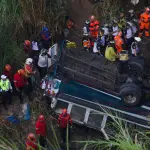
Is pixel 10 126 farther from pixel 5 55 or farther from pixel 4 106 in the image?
pixel 5 55

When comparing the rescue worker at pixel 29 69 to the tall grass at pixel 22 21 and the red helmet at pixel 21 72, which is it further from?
the tall grass at pixel 22 21

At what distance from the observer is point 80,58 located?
358 inches

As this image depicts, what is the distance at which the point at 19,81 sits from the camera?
9.06 m

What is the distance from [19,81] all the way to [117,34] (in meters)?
3.18

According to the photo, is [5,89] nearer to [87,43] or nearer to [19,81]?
[19,81]

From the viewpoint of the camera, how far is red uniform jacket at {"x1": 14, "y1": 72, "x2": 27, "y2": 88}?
8.98 meters

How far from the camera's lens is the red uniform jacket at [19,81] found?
8.98 metres

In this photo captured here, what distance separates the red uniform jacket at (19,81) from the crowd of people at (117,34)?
2.12 metres

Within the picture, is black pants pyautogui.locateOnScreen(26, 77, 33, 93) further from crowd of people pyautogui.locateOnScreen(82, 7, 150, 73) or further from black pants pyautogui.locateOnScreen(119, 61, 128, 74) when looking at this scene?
black pants pyautogui.locateOnScreen(119, 61, 128, 74)

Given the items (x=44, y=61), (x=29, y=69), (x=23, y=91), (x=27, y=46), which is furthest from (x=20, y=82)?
(x=27, y=46)

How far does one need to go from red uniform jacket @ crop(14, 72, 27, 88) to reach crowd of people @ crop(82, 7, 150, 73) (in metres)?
2.12

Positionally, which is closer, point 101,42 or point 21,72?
point 21,72

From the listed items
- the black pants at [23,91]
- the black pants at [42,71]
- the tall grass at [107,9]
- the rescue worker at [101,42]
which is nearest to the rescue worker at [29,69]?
the black pants at [23,91]

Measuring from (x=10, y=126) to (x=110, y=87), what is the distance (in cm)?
259
